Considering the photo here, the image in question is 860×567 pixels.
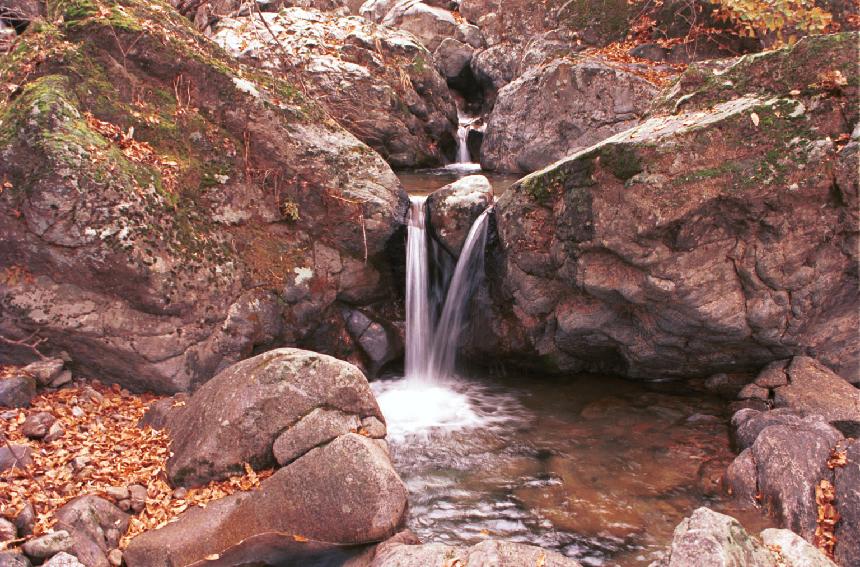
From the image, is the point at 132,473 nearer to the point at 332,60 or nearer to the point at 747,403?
the point at 747,403

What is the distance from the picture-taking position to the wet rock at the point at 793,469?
17.1 ft

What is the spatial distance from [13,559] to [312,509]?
7.18 ft

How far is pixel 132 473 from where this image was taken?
543 centimetres

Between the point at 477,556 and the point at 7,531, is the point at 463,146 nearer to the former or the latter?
the point at 477,556

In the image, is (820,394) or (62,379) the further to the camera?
(820,394)

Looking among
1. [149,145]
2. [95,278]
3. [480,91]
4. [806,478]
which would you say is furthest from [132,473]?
[480,91]

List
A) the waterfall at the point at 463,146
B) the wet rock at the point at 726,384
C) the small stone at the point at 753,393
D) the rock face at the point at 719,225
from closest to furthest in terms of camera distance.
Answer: the rock face at the point at 719,225 → the small stone at the point at 753,393 → the wet rock at the point at 726,384 → the waterfall at the point at 463,146

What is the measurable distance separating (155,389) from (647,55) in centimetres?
1322

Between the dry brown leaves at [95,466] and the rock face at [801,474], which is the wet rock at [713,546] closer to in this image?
the rock face at [801,474]

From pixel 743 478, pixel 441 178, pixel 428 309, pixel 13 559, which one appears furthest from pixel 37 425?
pixel 441 178

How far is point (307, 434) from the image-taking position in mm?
5449

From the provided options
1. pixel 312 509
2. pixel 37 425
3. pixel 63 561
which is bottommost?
pixel 63 561

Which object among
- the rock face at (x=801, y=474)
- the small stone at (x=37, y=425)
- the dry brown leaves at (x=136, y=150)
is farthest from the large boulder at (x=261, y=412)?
the rock face at (x=801, y=474)

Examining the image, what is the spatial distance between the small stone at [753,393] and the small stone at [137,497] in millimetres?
7225
